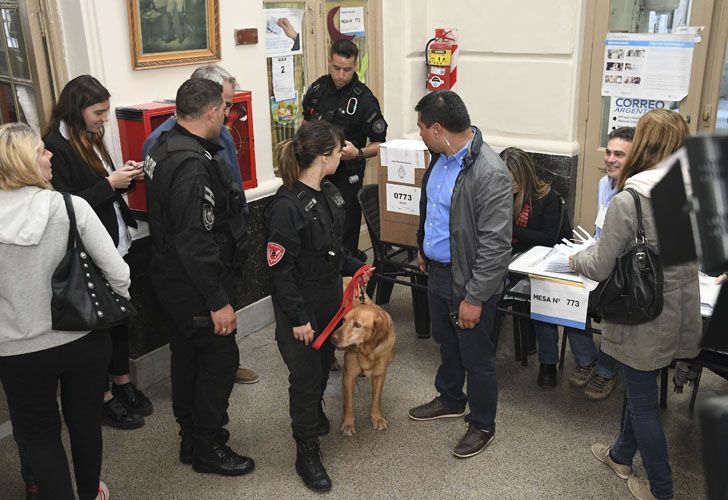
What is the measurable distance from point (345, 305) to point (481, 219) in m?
0.77

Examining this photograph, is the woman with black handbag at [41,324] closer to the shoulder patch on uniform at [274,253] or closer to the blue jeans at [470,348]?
the shoulder patch on uniform at [274,253]

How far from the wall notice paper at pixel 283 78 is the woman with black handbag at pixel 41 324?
250 cm

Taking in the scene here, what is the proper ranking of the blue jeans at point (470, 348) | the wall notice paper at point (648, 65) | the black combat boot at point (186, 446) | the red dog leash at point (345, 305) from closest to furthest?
1. the red dog leash at point (345, 305)
2. the blue jeans at point (470, 348)
3. the black combat boot at point (186, 446)
4. the wall notice paper at point (648, 65)

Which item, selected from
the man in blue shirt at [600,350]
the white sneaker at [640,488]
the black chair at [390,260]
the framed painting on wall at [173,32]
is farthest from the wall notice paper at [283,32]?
the white sneaker at [640,488]

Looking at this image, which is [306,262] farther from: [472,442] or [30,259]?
[472,442]

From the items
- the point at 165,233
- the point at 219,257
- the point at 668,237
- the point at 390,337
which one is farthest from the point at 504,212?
the point at 668,237

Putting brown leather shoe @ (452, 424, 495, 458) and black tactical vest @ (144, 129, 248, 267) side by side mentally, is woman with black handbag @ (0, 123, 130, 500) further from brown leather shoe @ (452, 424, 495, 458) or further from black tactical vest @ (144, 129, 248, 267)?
brown leather shoe @ (452, 424, 495, 458)

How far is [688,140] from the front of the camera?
104cm

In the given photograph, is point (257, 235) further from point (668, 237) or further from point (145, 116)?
point (668, 237)

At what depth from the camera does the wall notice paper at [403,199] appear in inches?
155

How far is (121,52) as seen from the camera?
11.4 ft

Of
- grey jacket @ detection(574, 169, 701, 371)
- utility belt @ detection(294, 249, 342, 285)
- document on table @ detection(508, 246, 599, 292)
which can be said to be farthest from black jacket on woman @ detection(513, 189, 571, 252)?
utility belt @ detection(294, 249, 342, 285)

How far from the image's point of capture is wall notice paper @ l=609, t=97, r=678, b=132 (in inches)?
195

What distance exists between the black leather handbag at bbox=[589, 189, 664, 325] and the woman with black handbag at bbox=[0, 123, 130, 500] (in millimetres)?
1877
